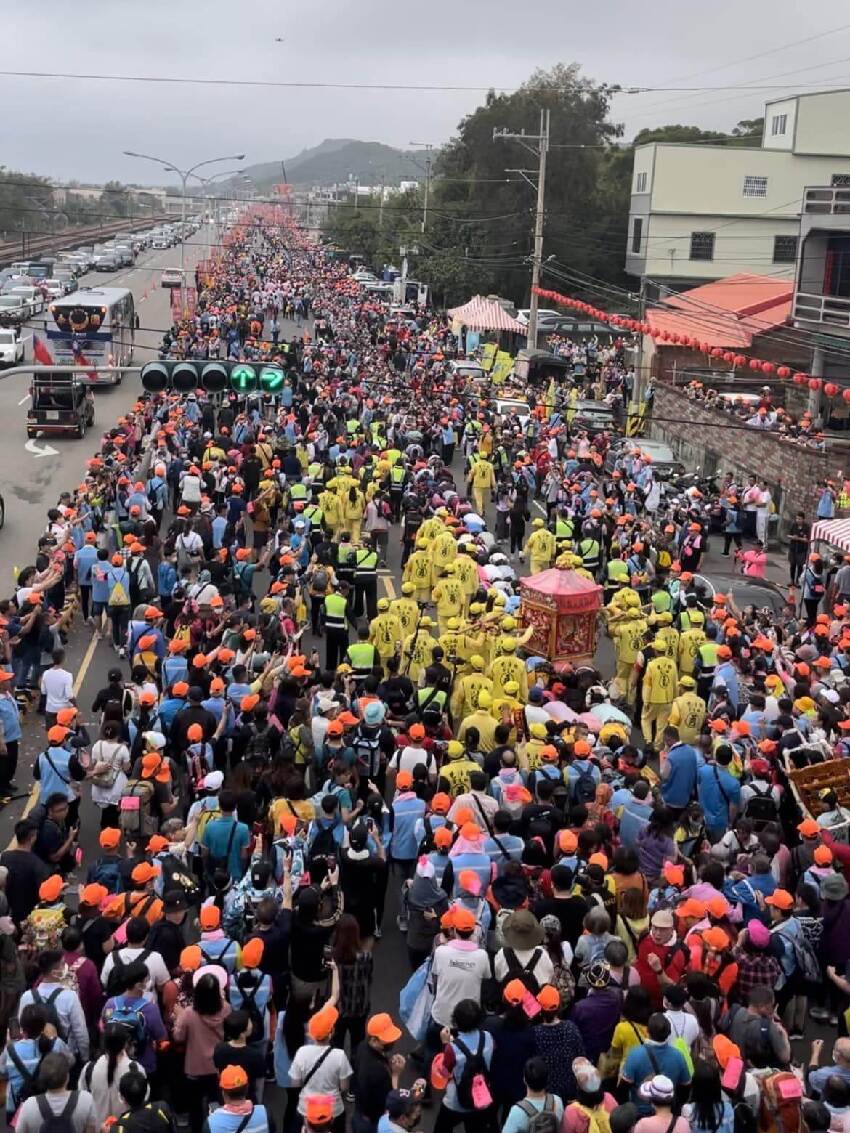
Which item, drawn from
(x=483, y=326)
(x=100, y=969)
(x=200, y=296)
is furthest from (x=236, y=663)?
(x=200, y=296)

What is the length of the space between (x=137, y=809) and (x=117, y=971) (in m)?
2.54

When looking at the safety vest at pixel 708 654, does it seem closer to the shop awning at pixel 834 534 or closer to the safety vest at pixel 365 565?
the safety vest at pixel 365 565

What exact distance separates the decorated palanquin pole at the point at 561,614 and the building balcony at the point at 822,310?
65.8 feet

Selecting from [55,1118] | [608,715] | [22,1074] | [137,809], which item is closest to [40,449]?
[608,715]

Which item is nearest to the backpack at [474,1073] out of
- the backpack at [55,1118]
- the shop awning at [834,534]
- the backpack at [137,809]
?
the backpack at [55,1118]

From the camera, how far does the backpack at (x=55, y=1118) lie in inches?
230

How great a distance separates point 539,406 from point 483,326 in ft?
41.4

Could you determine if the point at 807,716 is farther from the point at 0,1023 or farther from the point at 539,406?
the point at 539,406

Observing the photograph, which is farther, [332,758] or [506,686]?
[506,686]

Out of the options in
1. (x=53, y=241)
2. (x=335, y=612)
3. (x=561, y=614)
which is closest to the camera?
(x=335, y=612)

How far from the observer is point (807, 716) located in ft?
36.8

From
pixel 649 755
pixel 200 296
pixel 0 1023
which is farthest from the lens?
pixel 200 296

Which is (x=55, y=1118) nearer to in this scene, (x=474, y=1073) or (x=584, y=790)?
(x=474, y=1073)

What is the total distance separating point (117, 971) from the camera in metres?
6.60
